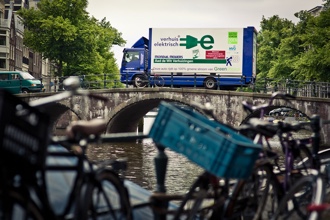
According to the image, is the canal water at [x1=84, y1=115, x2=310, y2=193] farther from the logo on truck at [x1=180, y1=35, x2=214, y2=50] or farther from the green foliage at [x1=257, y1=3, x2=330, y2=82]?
the green foliage at [x1=257, y1=3, x2=330, y2=82]

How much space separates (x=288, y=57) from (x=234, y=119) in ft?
30.2

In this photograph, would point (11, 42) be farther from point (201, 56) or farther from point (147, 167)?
point (147, 167)

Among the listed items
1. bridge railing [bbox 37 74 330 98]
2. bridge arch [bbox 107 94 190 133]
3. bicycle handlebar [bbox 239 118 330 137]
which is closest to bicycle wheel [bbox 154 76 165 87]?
bridge arch [bbox 107 94 190 133]

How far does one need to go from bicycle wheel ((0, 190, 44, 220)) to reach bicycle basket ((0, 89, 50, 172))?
106 mm

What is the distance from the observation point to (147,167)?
55.6 ft

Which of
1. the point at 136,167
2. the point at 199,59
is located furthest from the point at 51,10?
the point at 136,167

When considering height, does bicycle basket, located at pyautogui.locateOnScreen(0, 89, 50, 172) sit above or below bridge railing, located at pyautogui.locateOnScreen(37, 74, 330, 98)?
below

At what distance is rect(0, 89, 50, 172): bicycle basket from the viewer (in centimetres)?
220

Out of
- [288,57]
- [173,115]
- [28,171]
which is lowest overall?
[28,171]

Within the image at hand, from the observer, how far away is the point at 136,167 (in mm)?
16875

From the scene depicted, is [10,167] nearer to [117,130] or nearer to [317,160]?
[317,160]

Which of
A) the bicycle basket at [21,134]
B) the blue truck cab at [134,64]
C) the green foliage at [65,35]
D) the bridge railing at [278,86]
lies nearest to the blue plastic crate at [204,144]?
the bicycle basket at [21,134]

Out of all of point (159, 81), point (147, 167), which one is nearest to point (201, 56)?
point (159, 81)

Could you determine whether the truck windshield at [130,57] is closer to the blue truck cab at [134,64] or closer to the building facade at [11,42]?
the blue truck cab at [134,64]
